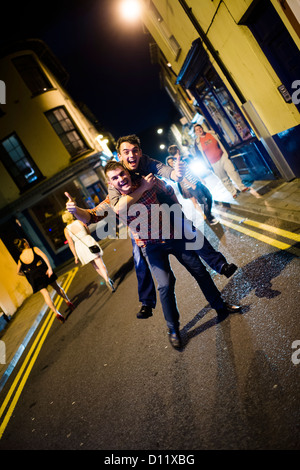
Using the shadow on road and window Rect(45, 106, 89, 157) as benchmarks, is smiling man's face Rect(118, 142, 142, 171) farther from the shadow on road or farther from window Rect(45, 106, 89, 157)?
window Rect(45, 106, 89, 157)

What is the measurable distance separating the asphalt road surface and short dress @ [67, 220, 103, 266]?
170 cm

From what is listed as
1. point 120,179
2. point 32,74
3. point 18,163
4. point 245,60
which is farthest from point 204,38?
point 32,74

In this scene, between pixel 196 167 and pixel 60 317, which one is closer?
pixel 60 317

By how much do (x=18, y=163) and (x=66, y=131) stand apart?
14.3 feet

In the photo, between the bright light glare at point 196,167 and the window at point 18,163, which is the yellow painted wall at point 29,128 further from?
the bright light glare at point 196,167

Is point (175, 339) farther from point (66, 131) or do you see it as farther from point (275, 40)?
point (66, 131)

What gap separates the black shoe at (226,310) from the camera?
3.26 metres

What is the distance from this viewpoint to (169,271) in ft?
10.4

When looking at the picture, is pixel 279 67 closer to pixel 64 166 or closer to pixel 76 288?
pixel 76 288

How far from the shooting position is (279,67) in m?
5.77

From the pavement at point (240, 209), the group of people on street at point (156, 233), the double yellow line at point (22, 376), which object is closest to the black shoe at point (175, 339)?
the group of people on street at point (156, 233)

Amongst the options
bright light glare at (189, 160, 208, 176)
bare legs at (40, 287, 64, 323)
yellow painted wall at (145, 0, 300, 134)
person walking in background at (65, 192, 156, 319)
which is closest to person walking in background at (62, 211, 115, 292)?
bare legs at (40, 287, 64, 323)

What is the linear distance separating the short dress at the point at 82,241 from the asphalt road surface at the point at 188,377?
5.57 feet
